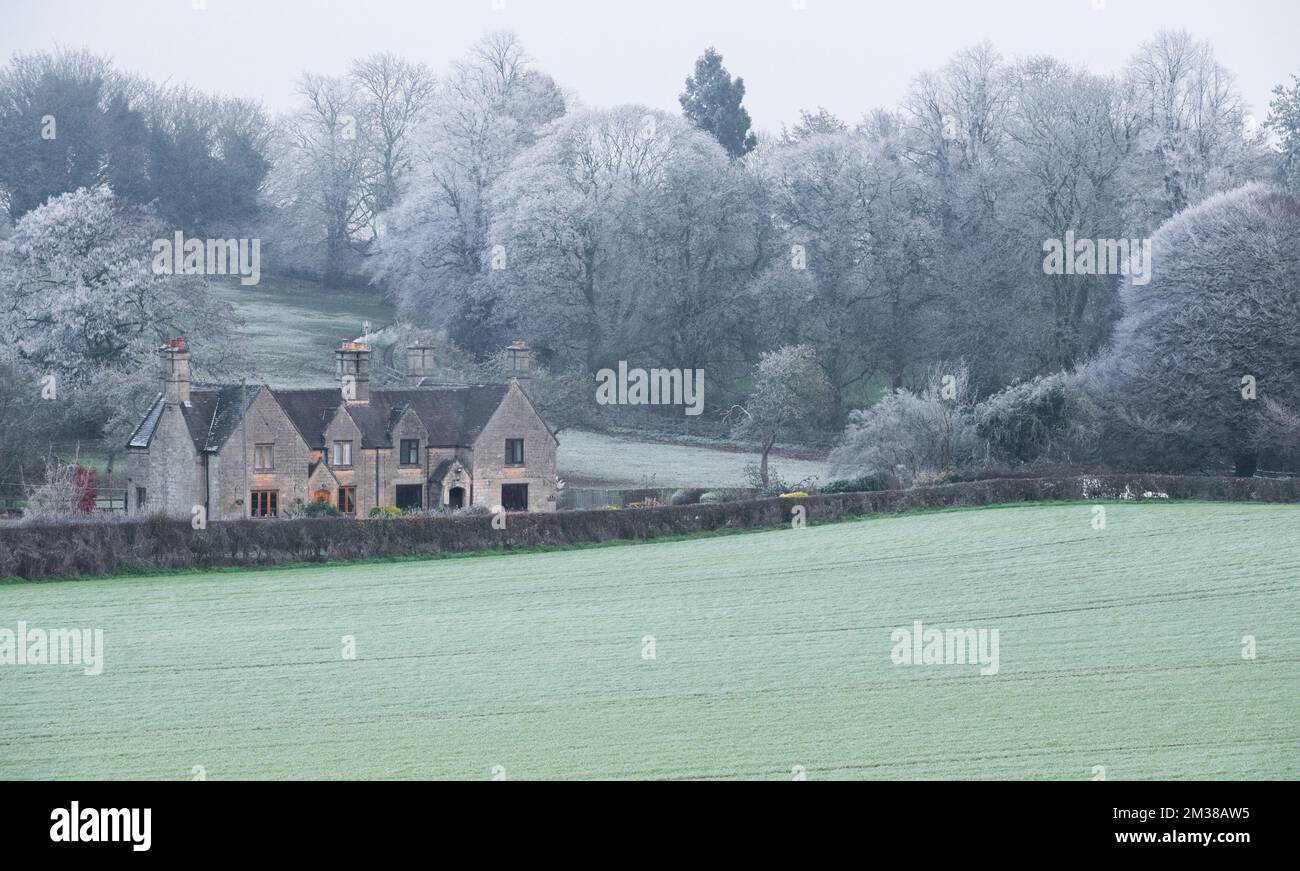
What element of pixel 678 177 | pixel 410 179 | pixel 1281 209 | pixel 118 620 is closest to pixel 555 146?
pixel 678 177

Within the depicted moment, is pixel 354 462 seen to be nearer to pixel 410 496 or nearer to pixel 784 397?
pixel 410 496

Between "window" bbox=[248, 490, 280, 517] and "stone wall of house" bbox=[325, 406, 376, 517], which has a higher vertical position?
"stone wall of house" bbox=[325, 406, 376, 517]

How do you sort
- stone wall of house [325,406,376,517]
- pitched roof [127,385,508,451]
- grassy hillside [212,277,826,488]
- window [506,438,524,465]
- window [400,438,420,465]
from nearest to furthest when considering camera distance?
pitched roof [127,385,508,451]
stone wall of house [325,406,376,517]
window [400,438,420,465]
window [506,438,524,465]
grassy hillside [212,277,826,488]

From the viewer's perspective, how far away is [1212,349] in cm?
6881

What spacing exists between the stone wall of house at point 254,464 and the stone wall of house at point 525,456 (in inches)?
279

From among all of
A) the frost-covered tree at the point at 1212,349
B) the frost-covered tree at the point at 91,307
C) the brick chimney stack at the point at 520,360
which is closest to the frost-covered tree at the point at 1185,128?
the frost-covered tree at the point at 1212,349

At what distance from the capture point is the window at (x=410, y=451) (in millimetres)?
66438

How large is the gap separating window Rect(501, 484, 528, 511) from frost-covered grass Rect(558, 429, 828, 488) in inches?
269

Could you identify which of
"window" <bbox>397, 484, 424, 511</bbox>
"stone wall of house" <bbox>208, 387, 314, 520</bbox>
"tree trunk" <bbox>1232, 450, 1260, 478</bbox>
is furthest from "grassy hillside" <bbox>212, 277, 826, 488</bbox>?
"tree trunk" <bbox>1232, 450, 1260, 478</bbox>

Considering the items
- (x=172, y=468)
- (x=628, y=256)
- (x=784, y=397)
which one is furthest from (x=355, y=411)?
(x=628, y=256)

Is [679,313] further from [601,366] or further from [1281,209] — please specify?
[1281,209]

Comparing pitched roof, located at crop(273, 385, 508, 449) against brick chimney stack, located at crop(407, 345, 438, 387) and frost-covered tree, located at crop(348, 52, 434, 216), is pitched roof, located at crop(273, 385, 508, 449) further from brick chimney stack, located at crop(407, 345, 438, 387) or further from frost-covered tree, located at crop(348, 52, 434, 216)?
frost-covered tree, located at crop(348, 52, 434, 216)

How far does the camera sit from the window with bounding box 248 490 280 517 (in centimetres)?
6241

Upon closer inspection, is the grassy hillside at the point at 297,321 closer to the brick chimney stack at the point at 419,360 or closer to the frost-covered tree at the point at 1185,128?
the brick chimney stack at the point at 419,360
